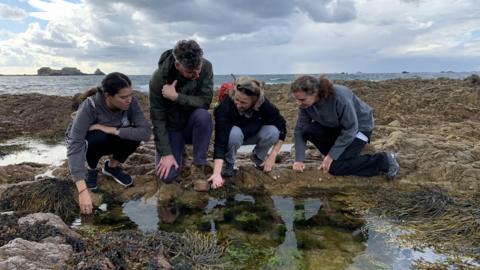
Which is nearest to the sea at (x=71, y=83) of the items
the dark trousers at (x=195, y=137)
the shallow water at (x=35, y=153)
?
the shallow water at (x=35, y=153)

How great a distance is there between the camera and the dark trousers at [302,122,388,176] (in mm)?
5164

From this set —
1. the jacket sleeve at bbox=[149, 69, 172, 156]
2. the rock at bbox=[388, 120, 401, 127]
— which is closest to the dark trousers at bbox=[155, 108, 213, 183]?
the jacket sleeve at bbox=[149, 69, 172, 156]

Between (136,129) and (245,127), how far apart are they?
1.25m

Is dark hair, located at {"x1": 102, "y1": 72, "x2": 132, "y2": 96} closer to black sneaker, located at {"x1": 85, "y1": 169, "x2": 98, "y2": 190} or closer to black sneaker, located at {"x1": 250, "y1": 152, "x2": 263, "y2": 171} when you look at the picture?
black sneaker, located at {"x1": 85, "y1": 169, "x2": 98, "y2": 190}

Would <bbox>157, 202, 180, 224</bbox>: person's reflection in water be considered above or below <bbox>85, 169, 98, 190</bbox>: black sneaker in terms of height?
below

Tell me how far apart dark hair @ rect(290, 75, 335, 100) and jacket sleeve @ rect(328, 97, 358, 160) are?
191mm

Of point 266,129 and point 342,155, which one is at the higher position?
point 266,129

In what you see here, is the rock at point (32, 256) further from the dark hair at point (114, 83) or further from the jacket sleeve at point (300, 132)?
the jacket sleeve at point (300, 132)

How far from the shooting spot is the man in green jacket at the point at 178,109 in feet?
14.7

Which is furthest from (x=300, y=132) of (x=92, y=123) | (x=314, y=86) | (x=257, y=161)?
(x=92, y=123)

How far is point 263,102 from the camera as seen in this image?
4.84 metres

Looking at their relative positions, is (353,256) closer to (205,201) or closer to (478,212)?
(478,212)

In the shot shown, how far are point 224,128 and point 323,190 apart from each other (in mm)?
1454

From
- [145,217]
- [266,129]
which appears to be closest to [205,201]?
[145,217]
